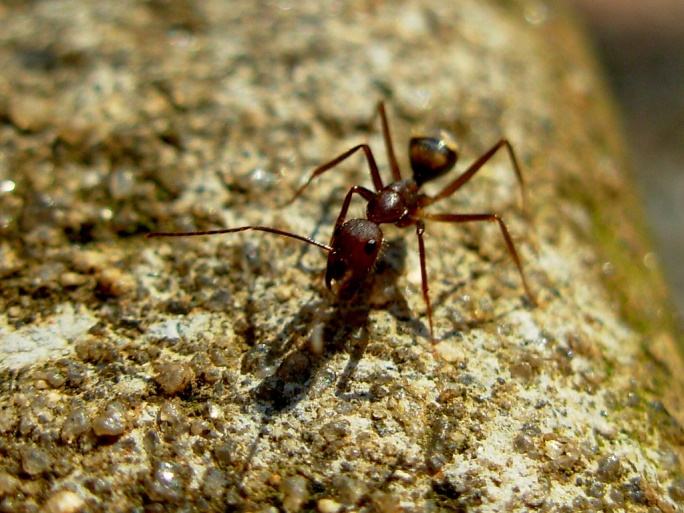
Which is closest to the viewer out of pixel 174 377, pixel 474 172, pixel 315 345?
pixel 174 377

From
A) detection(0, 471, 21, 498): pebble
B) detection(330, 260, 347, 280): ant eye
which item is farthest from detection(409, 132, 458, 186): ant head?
detection(0, 471, 21, 498): pebble

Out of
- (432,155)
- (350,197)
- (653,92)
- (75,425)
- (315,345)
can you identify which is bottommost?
(75,425)

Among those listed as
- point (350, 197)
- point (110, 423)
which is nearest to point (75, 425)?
point (110, 423)

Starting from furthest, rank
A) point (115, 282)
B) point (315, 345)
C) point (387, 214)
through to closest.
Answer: point (387, 214), point (115, 282), point (315, 345)

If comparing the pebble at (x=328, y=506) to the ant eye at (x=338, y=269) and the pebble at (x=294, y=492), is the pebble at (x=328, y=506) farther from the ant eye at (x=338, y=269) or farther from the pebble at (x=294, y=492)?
the ant eye at (x=338, y=269)

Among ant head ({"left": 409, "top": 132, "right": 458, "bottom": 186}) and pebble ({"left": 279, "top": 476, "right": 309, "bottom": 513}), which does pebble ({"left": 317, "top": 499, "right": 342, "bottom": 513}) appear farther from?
ant head ({"left": 409, "top": 132, "right": 458, "bottom": 186})

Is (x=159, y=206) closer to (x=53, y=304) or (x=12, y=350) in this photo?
(x=53, y=304)

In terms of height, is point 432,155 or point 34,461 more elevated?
point 432,155

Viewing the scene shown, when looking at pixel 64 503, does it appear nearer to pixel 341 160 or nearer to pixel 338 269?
pixel 338 269

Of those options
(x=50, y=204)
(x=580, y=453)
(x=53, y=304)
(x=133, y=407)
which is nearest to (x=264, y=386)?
(x=133, y=407)
